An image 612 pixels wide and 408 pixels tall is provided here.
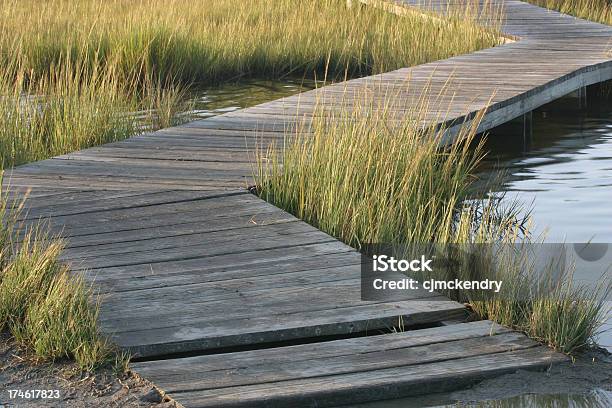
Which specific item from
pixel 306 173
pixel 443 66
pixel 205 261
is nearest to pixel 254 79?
pixel 443 66

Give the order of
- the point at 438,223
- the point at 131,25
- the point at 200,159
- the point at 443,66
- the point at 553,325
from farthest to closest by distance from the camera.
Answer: the point at 131,25, the point at 443,66, the point at 200,159, the point at 438,223, the point at 553,325

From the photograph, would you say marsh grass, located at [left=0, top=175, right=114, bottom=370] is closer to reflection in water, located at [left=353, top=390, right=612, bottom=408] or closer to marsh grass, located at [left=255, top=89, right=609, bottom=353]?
reflection in water, located at [left=353, top=390, right=612, bottom=408]

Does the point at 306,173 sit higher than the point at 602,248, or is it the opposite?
the point at 306,173

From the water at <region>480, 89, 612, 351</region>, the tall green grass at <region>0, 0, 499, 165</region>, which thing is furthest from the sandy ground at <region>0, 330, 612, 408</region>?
the tall green grass at <region>0, 0, 499, 165</region>

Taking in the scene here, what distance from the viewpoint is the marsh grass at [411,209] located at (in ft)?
12.1

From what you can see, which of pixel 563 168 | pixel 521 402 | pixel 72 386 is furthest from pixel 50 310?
pixel 563 168

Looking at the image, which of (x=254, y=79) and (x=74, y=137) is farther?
(x=254, y=79)

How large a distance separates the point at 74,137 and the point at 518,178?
2847 millimetres

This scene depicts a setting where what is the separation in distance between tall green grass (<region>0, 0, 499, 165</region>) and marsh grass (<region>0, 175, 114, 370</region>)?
13.7ft

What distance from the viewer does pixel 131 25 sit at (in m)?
9.95

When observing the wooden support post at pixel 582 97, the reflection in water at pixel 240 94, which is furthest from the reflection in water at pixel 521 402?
the wooden support post at pixel 582 97

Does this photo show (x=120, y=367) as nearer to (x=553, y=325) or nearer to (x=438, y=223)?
(x=553, y=325)

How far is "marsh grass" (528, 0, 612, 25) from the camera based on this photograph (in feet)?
41.3

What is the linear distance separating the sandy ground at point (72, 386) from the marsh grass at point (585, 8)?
33.1 feet
